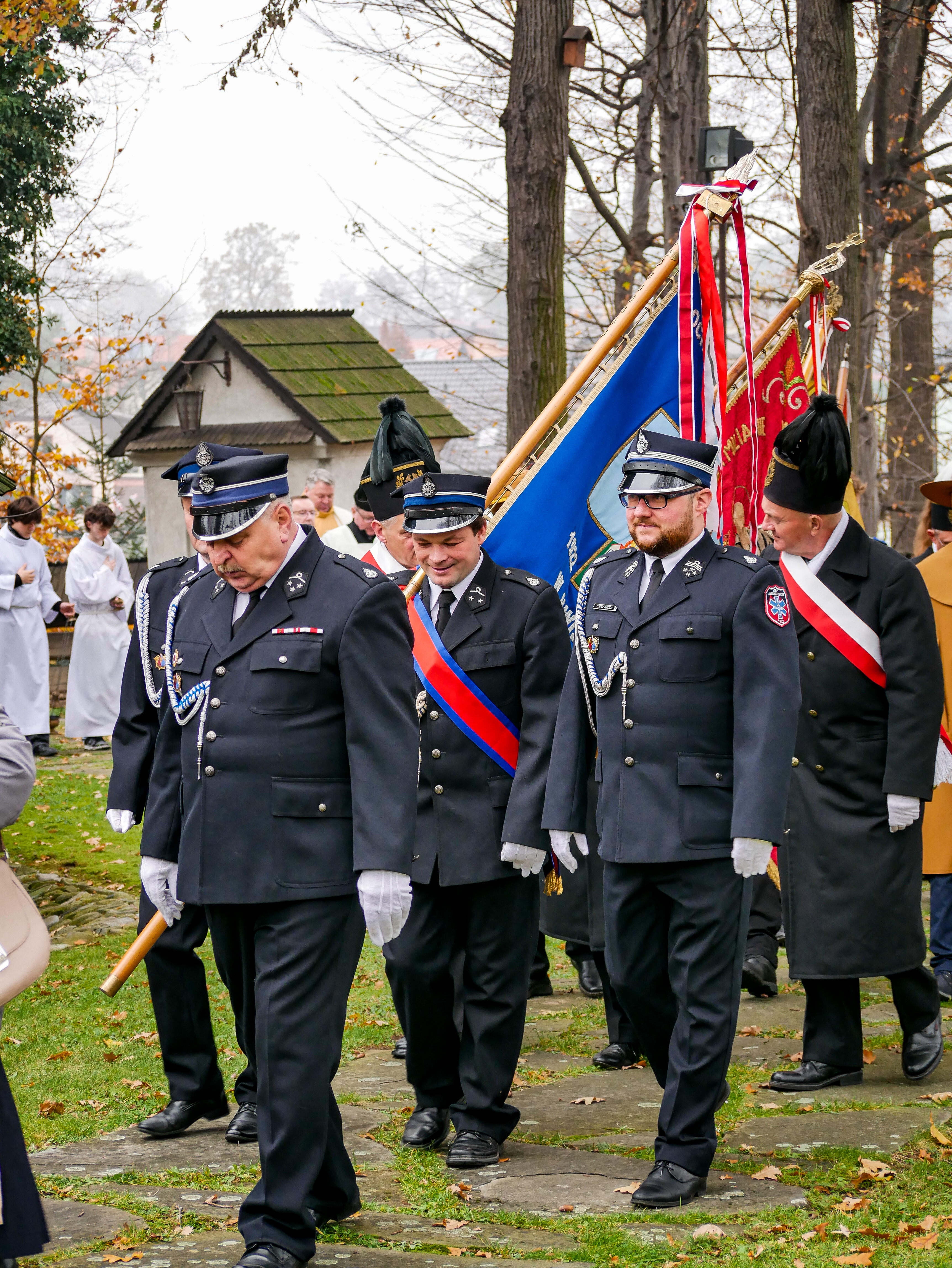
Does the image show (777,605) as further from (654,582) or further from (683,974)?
(683,974)

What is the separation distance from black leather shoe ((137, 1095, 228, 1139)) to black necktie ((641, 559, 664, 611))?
2.22 meters

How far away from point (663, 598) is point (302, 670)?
50.0 inches

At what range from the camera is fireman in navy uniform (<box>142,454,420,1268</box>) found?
4082 millimetres

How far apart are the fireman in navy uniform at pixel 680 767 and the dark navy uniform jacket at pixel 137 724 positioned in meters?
1.36

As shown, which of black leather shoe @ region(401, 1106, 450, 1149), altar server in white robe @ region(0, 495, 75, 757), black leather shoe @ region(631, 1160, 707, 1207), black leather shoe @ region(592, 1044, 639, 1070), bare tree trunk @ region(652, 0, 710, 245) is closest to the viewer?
black leather shoe @ region(631, 1160, 707, 1207)

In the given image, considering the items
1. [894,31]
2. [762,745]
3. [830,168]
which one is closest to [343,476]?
[894,31]

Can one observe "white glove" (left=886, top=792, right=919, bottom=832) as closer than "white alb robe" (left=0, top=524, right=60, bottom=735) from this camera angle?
Yes

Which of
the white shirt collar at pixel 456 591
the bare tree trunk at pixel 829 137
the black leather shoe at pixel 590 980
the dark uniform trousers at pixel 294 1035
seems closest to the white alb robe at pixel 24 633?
the bare tree trunk at pixel 829 137

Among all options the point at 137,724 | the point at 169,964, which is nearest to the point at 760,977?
the point at 169,964

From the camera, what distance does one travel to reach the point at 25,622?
48.4 ft

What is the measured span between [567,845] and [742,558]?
3.35ft

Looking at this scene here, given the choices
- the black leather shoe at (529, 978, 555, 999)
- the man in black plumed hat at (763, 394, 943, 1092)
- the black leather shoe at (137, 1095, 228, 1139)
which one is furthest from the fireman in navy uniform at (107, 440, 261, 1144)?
the black leather shoe at (529, 978, 555, 999)

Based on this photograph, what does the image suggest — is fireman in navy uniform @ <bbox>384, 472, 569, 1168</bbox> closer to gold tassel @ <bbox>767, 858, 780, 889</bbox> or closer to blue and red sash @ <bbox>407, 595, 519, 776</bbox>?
blue and red sash @ <bbox>407, 595, 519, 776</bbox>

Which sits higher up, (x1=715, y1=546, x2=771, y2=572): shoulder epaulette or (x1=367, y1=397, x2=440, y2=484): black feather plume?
(x1=367, y1=397, x2=440, y2=484): black feather plume
